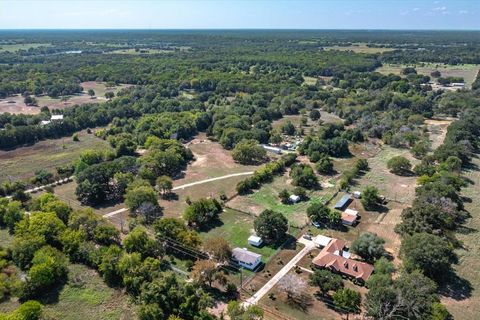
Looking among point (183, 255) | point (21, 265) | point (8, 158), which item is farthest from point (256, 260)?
point (8, 158)

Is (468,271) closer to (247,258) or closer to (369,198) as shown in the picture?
(369,198)

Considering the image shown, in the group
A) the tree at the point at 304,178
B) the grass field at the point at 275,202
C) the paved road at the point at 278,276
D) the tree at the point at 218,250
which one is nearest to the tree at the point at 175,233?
the tree at the point at 218,250

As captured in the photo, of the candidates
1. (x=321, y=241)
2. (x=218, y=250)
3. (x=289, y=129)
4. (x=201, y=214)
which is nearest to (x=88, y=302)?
(x=218, y=250)

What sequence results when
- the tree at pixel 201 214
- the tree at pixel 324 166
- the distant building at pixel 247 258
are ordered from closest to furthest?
the distant building at pixel 247 258 → the tree at pixel 201 214 → the tree at pixel 324 166

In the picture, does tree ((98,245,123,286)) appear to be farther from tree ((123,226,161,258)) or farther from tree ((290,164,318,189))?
tree ((290,164,318,189))

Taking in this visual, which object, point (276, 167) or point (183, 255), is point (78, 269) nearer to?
point (183, 255)

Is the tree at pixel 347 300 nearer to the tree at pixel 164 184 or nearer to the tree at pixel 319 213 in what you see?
the tree at pixel 319 213

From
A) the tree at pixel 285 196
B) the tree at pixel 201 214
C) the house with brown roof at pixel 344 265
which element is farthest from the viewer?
the tree at pixel 285 196
